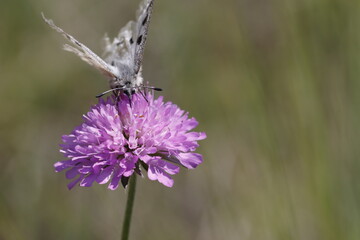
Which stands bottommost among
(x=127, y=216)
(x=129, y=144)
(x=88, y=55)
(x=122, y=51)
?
(x=127, y=216)

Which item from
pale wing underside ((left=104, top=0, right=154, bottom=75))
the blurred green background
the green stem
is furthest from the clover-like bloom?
the blurred green background

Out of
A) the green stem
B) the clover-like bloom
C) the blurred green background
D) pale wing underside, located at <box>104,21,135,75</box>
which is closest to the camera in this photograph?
the green stem

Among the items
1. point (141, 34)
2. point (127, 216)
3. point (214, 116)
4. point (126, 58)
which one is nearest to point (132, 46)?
point (126, 58)

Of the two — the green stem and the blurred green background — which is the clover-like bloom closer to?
the green stem

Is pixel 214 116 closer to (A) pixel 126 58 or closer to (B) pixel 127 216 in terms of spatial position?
(A) pixel 126 58

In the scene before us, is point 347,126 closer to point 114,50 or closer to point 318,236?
point 318,236

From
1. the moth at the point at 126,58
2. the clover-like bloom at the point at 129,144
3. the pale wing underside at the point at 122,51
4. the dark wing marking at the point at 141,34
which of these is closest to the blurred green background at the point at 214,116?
the clover-like bloom at the point at 129,144

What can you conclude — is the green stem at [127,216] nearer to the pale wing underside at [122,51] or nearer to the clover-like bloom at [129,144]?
the clover-like bloom at [129,144]
